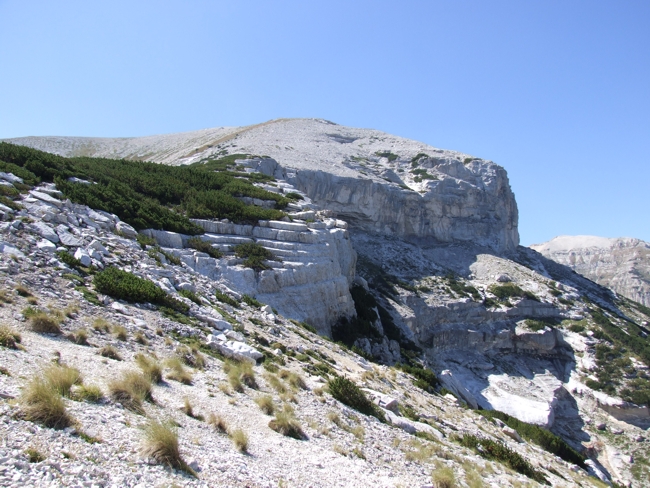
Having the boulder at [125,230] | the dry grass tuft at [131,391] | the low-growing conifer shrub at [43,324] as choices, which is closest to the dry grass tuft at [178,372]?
the dry grass tuft at [131,391]

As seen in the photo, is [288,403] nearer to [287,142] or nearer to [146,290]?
[146,290]

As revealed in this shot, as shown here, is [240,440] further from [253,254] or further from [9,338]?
[253,254]

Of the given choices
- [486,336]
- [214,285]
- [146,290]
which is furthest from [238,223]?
[486,336]

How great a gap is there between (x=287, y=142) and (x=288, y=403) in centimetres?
6300

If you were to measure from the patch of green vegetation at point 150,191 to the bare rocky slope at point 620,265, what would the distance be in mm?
146960

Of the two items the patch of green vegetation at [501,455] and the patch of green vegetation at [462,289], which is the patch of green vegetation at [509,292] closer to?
the patch of green vegetation at [462,289]

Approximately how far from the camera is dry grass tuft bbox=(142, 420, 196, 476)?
5.21 m

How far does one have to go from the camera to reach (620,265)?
163 m

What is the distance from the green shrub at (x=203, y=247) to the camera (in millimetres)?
21062

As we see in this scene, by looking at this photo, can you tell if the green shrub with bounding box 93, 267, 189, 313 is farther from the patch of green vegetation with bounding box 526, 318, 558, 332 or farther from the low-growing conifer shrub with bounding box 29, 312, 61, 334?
the patch of green vegetation with bounding box 526, 318, 558, 332

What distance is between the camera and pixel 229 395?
8.21m

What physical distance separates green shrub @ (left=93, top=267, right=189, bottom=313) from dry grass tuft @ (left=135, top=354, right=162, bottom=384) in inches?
136

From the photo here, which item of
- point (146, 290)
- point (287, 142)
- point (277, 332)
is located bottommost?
point (277, 332)

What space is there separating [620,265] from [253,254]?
182041 mm
